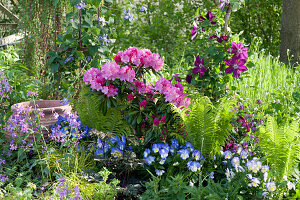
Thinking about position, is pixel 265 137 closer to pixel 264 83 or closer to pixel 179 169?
pixel 179 169

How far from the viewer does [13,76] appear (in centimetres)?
343

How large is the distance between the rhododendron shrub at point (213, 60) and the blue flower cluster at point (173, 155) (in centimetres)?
74

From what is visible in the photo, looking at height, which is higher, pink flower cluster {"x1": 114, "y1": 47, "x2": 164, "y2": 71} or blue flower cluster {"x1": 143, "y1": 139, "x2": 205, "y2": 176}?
pink flower cluster {"x1": 114, "y1": 47, "x2": 164, "y2": 71}

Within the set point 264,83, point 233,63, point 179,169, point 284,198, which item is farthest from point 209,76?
point 264,83

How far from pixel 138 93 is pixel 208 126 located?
0.63 m

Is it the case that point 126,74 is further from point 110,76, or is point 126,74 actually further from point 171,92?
point 171,92

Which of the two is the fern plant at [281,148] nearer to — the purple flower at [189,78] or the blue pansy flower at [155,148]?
the blue pansy flower at [155,148]

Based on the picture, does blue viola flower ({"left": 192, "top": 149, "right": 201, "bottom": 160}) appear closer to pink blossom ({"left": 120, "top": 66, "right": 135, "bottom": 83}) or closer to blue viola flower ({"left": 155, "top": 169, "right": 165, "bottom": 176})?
blue viola flower ({"left": 155, "top": 169, "right": 165, "bottom": 176})

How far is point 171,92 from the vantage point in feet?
8.18

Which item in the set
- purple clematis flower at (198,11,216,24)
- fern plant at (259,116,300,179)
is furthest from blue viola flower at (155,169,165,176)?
purple clematis flower at (198,11,216,24)

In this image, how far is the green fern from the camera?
2.74 metres

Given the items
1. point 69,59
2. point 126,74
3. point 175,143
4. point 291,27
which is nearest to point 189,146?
point 175,143

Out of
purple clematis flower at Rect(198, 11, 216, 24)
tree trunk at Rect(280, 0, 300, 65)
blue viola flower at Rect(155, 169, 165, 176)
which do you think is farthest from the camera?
tree trunk at Rect(280, 0, 300, 65)

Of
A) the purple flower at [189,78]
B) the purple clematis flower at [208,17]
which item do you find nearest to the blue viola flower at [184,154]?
the purple flower at [189,78]
